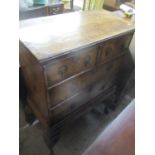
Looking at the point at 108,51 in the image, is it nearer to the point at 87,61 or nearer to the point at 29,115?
the point at 87,61

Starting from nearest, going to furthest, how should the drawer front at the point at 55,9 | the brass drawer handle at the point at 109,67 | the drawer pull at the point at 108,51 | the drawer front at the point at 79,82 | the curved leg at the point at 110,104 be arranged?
the drawer front at the point at 79,82 → the drawer pull at the point at 108,51 → the brass drawer handle at the point at 109,67 → the curved leg at the point at 110,104 → the drawer front at the point at 55,9

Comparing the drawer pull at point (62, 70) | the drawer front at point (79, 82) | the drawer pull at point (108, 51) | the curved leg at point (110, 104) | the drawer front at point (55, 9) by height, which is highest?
the drawer front at point (55, 9)

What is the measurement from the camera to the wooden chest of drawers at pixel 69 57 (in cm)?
77

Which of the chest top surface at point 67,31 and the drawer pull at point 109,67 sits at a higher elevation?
the chest top surface at point 67,31

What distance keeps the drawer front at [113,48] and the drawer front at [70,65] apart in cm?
8

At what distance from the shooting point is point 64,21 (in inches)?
40.3

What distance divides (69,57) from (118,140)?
1.54 ft

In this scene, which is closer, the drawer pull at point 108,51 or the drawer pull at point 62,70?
the drawer pull at point 62,70

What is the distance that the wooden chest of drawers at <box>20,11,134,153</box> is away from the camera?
0.77 meters

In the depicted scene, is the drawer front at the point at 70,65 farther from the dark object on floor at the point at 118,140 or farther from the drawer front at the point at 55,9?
the drawer front at the point at 55,9

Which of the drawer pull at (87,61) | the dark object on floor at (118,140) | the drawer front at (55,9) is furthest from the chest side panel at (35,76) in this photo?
the drawer front at (55,9)
